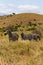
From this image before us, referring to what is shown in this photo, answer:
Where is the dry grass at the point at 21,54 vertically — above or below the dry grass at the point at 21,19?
above

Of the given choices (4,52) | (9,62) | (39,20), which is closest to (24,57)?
(4,52)

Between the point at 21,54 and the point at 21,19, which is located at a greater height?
the point at 21,54

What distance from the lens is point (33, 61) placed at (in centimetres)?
1102

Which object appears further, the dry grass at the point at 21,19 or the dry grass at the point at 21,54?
the dry grass at the point at 21,19

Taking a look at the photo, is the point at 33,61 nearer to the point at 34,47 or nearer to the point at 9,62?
the point at 9,62

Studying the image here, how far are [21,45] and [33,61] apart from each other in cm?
309

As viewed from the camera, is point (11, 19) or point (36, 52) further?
point (11, 19)

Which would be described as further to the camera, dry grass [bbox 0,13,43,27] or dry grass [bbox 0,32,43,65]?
dry grass [bbox 0,13,43,27]

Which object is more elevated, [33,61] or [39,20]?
[33,61]

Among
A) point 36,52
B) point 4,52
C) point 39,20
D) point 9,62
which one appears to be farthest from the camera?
point 39,20

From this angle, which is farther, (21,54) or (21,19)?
(21,19)

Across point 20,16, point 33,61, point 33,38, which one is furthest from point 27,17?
point 33,61

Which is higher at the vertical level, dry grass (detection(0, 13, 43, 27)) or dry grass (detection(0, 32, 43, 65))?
dry grass (detection(0, 32, 43, 65))

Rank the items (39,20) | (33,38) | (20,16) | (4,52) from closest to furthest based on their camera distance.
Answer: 1. (4,52)
2. (33,38)
3. (39,20)
4. (20,16)
